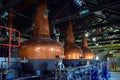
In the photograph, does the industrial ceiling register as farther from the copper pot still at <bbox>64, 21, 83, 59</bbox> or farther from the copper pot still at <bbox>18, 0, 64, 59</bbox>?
the copper pot still at <bbox>64, 21, 83, 59</bbox>

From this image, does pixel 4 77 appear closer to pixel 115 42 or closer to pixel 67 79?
pixel 67 79

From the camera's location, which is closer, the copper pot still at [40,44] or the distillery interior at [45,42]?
the distillery interior at [45,42]

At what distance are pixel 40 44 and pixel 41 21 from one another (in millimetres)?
980

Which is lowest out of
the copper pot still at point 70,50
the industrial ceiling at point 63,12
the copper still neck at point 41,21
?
the copper pot still at point 70,50

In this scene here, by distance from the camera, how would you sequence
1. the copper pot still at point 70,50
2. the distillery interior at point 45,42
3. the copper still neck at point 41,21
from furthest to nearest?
the copper pot still at point 70,50 → the copper still neck at point 41,21 → the distillery interior at point 45,42

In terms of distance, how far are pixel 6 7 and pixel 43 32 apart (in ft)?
6.94

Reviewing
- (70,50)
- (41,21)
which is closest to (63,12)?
(70,50)

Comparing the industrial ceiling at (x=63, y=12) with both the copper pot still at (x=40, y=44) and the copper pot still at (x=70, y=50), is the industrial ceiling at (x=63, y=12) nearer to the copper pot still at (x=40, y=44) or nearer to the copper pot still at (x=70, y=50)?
the copper pot still at (x=40, y=44)

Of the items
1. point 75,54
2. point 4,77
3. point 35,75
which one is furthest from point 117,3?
point 4,77

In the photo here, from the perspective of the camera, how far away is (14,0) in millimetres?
6004

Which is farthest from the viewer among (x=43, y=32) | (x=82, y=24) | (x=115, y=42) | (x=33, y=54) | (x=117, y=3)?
(x=115, y=42)

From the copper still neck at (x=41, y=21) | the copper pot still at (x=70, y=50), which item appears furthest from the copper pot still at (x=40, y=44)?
the copper pot still at (x=70, y=50)

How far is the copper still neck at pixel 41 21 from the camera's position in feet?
18.7

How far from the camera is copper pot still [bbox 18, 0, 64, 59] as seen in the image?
16.6 feet
